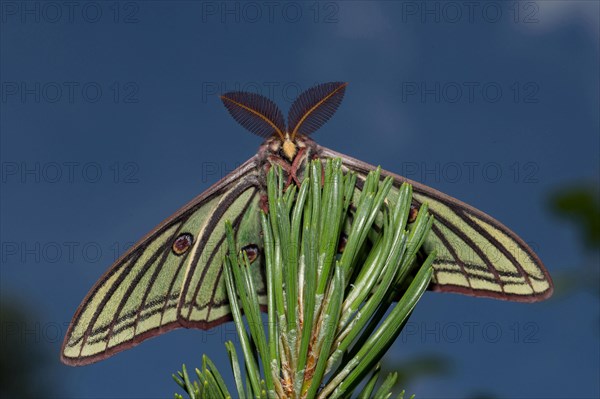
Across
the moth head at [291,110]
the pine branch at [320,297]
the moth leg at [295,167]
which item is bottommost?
the pine branch at [320,297]

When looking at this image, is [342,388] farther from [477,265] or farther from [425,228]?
[477,265]

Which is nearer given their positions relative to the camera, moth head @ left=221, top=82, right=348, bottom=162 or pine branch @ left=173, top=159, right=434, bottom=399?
pine branch @ left=173, top=159, right=434, bottom=399

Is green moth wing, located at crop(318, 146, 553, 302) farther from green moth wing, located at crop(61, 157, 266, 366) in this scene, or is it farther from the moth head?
green moth wing, located at crop(61, 157, 266, 366)

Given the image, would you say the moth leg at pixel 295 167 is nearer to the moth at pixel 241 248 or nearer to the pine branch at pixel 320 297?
the moth at pixel 241 248

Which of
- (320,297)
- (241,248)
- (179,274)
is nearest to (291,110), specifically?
(241,248)

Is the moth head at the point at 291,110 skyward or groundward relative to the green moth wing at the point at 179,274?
skyward

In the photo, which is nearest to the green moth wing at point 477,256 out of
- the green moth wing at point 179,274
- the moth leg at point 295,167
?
the moth leg at point 295,167

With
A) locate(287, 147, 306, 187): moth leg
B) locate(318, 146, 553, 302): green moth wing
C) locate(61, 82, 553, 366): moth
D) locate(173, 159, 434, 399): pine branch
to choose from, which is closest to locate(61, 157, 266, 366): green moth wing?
locate(61, 82, 553, 366): moth
